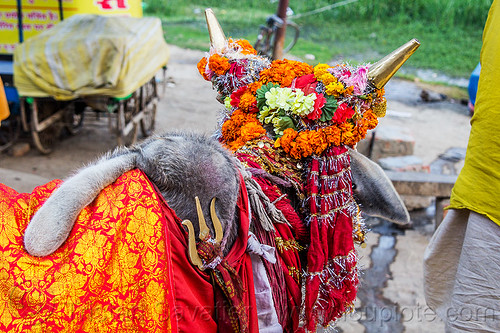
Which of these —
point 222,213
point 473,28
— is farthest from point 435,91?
point 222,213

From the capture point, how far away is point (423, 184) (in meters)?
4.18

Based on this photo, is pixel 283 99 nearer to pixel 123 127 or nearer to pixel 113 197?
pixel 113 197

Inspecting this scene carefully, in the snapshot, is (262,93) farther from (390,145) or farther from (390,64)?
(390,145)

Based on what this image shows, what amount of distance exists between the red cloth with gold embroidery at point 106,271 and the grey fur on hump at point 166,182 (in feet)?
0.14

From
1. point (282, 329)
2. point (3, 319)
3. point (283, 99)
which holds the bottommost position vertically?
point (282, 329)

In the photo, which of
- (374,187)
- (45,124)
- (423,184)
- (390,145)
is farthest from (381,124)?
(374,187)

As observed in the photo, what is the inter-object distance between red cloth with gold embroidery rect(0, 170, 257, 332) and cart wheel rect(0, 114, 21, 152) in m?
5.09

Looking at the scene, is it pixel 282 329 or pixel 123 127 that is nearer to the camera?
pixel 282 329

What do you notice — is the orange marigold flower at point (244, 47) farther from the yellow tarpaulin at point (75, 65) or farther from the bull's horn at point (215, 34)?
the yellow tarpaulin at point (75, 65)

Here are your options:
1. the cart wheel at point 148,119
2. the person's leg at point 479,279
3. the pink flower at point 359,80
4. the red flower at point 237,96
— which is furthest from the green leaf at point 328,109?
the cart wheel at point 148,119

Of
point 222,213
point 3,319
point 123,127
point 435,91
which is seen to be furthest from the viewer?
point 435,91

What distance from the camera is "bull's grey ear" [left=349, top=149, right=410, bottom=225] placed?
2.25 metres

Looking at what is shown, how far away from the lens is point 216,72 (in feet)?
7.53

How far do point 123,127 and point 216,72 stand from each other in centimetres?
366
